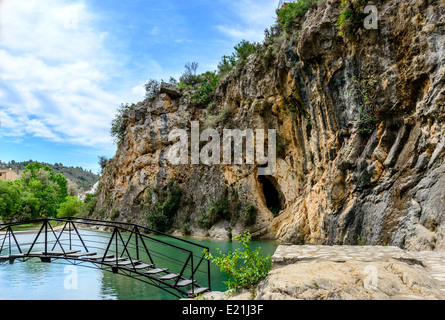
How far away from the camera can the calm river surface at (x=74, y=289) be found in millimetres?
8516

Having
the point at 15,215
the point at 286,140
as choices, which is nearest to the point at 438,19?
the point at 286,140

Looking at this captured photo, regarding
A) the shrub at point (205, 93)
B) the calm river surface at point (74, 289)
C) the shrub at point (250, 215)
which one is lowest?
the calm river surface at point (74, 289)

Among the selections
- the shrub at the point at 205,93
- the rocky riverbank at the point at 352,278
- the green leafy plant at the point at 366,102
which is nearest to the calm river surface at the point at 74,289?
the rocky riverbank at the point at 352,278

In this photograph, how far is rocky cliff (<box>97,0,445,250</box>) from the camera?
851cm

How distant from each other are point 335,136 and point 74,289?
11.2 m

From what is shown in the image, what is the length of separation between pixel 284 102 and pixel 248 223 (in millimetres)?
8044

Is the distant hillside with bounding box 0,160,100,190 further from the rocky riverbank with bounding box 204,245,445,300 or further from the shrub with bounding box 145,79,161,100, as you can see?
the rocky riverbank with bounding box 204,245,445,300

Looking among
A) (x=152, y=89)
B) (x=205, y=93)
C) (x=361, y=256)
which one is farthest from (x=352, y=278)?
(x=152, y=89)

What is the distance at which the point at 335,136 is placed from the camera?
13.3 meters

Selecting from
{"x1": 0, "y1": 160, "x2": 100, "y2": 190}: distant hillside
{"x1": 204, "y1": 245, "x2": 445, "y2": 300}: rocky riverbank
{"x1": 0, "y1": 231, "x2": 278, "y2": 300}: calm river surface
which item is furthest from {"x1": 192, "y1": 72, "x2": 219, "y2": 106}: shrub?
{"x1": 0, "y1": 160, "x2": 100, "y2": 190}: distant hillside
